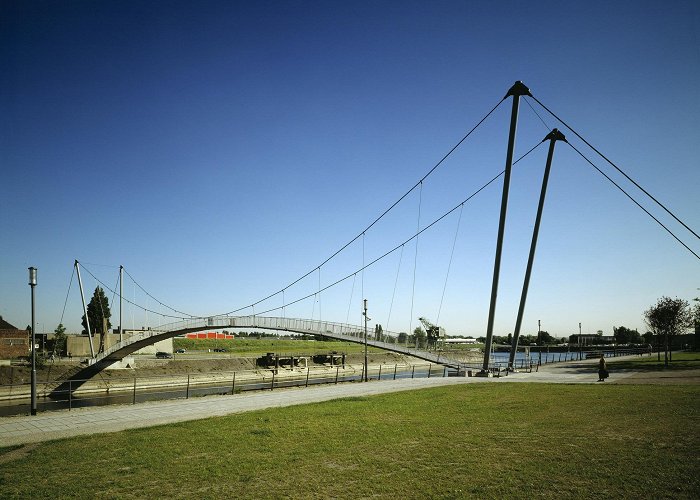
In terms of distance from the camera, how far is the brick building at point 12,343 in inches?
1983

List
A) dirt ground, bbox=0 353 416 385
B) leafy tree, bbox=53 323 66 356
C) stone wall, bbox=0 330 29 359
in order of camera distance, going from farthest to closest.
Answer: leafy tree, bbox=53 323 66 356 → stone wall, bbox=0 330 29 359 → dirt ground, bbox=0 353 416 385

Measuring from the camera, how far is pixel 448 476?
6.83m

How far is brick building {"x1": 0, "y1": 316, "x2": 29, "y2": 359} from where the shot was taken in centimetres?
5038

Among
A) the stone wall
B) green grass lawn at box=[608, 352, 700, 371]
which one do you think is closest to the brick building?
the stone wall

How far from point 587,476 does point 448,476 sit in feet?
7.15

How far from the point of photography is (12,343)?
51250mm

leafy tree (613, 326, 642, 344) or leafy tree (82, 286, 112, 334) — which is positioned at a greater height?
leafy tree (82, 286, 112, 334)

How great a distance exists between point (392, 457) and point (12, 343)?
2391 inches

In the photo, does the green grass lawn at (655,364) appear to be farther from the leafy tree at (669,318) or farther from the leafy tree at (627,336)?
the leafy tree at (627,336)

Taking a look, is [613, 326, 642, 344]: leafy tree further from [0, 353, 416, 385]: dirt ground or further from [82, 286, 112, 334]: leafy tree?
[82, 286, 112, 334]: leafy tree

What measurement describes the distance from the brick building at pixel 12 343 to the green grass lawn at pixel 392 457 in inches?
2101

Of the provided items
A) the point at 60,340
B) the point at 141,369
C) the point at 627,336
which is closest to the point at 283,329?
the point at 141,369

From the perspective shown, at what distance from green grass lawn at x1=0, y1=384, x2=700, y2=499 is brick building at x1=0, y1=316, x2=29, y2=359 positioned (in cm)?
5336

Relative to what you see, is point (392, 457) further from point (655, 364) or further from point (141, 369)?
A: point (141, 369)
